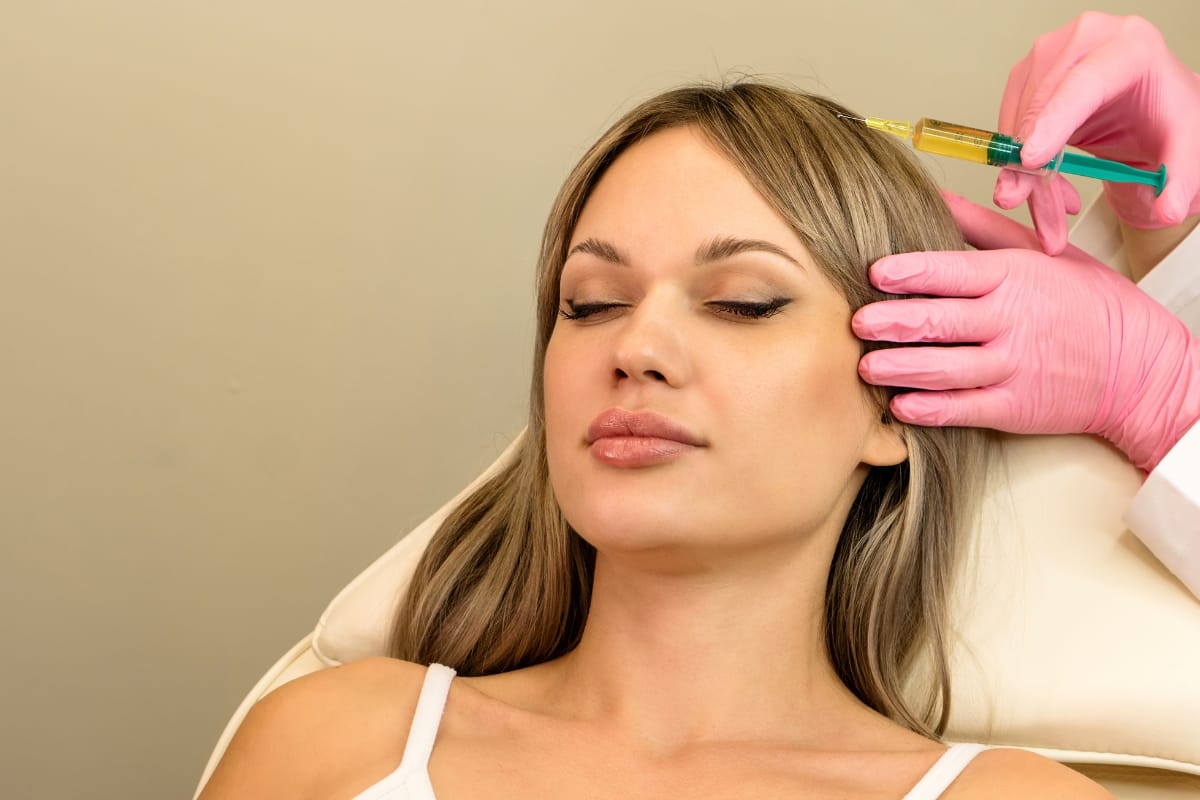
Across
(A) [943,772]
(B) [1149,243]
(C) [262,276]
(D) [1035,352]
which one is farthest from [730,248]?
(C) [262,276]

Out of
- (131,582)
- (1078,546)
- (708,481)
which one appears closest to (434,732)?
(708,481)

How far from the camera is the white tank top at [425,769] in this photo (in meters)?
1.19

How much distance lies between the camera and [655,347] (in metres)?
1.21

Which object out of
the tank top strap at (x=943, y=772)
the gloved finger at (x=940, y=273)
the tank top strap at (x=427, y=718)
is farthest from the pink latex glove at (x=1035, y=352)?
the tank top strap at (x=427, y=718)

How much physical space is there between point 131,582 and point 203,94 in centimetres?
81

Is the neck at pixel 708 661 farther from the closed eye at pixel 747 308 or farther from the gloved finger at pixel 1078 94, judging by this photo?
the gloved finger at pixel 1078 94

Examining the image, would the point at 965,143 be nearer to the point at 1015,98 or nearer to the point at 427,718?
the point at 1015,98

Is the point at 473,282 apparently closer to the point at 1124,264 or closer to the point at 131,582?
the point at 131,582

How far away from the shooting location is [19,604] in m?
1.93

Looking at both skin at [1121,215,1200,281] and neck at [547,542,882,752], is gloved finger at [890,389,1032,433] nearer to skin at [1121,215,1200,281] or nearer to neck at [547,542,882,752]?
neck at [547,542,882,752]

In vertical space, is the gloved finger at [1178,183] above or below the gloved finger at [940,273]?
above

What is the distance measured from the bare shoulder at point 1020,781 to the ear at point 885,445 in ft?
1.13

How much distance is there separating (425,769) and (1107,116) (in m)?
1.16

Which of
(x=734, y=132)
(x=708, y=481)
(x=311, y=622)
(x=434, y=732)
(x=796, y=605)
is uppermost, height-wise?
(x=734, y=132)
